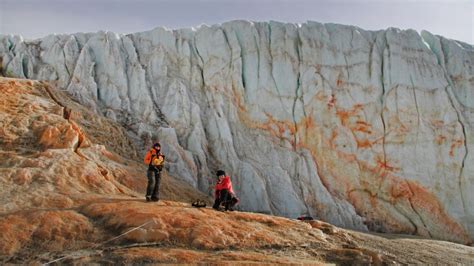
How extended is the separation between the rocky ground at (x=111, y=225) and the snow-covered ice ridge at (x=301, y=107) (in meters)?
4.02

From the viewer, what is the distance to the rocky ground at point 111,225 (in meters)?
7.50

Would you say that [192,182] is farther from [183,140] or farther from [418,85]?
[418,85]

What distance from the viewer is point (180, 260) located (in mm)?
7215

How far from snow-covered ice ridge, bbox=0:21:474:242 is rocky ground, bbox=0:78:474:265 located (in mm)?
4021

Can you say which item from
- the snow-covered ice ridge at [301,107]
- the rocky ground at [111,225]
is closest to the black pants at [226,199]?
the rocky ground at [111,225]

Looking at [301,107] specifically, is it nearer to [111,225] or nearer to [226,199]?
[226,199]

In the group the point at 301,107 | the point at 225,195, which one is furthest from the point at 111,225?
the point at 301,107

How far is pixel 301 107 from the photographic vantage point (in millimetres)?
18047

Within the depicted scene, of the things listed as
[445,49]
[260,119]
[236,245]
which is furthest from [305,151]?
[236,245]

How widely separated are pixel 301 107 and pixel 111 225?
37.2 feet

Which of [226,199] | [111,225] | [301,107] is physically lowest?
[111,225]

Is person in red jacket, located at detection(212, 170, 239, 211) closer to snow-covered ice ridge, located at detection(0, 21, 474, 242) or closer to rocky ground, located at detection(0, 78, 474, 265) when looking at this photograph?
rocky ground, located at detection(0, 78, 474, 265)

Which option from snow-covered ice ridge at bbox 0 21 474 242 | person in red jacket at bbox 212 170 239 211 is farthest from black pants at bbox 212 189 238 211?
snow-covered ice ridge at bbox 0 21 474 242

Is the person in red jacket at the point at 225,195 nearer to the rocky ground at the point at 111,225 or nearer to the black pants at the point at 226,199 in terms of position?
the black pants at the point at 226,199
